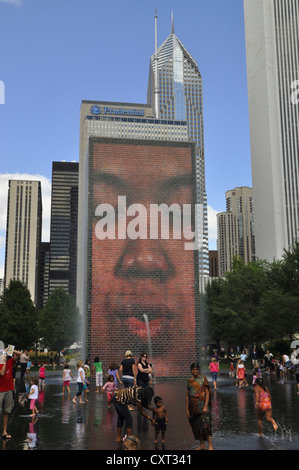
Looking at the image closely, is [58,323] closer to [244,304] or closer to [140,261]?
[244,304]

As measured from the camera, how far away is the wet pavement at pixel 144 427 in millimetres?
9844

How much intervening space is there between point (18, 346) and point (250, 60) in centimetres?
9208

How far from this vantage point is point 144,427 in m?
12.0

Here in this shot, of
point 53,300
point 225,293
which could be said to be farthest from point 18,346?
point 225,293

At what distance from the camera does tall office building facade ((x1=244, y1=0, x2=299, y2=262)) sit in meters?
105

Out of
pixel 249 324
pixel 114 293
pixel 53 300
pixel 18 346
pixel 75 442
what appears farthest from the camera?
pixel 53 300

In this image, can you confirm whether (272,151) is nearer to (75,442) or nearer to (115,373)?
(115,373)

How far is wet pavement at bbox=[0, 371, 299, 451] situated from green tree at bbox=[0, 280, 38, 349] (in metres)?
33.1

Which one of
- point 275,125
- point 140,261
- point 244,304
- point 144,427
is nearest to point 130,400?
point 144,427

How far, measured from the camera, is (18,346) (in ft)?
168

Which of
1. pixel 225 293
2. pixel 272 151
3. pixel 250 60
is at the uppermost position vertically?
pixel 250 60

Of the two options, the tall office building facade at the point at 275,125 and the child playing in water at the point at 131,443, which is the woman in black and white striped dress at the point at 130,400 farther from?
the tall office building facade at the point at 275,125

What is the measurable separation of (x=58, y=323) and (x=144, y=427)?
5576 centimetres

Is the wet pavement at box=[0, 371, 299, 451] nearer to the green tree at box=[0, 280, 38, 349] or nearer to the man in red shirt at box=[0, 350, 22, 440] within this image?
the man in red shirt at box=[0, 350, 22, 440]
